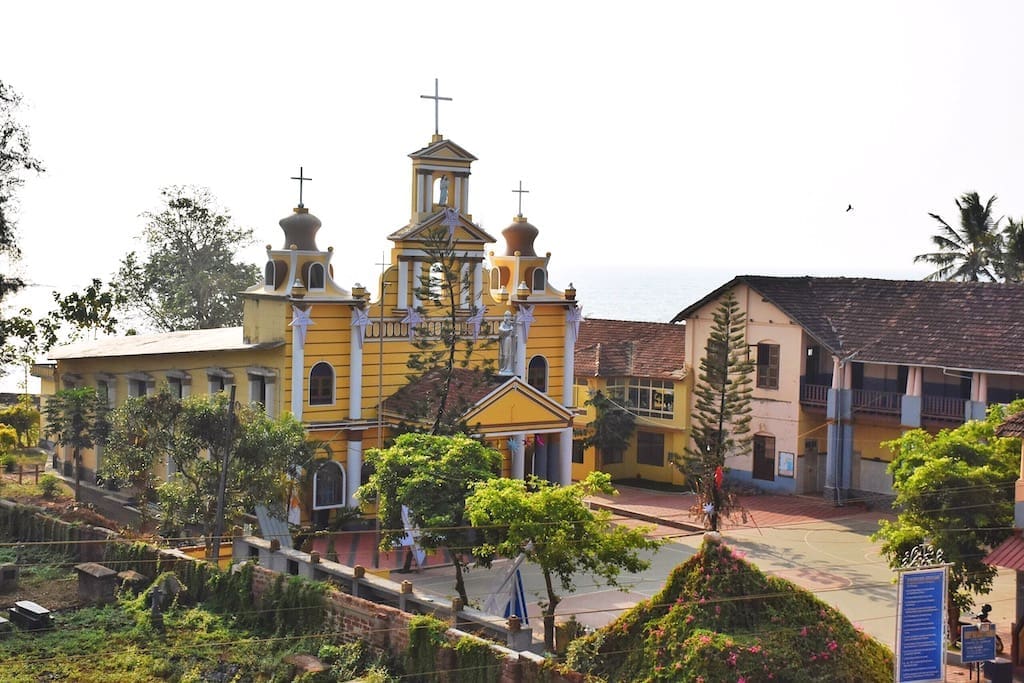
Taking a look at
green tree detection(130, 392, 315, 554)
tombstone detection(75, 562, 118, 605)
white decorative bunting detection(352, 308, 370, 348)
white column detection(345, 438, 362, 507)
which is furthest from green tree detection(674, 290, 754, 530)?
tombstone detection(75, 562, 118, 605)

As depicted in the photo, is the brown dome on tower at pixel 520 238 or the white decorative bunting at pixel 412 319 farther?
the brown dome on tower at pixel 520 238

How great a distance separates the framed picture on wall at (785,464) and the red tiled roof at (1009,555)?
48.9ft

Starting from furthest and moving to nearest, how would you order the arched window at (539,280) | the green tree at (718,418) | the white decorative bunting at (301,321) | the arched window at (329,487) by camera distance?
the arched window at (539,280) < the green tree at (718,418) < the arched window at (329,487) < the white decorative bunting at (301,321)

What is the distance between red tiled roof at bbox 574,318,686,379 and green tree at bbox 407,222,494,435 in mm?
7049

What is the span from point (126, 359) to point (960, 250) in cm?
2841

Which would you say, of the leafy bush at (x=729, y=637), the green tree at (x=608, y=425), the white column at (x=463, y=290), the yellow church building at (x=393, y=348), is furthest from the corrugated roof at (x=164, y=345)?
the leafy bush at (x=729, y=637)

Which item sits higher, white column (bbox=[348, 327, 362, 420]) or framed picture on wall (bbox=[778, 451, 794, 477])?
white column (bbox=[348, 327, 362, 420])

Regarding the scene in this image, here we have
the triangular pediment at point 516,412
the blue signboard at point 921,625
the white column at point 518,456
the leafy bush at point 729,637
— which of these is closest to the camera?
the leafy bush at point 729,637

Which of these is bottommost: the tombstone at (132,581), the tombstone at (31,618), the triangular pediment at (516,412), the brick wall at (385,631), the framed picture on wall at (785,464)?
the tombstone at (31,618)

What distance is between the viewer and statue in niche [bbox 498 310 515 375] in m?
33.4

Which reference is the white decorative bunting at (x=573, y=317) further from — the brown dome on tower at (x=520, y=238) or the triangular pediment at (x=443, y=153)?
the triangular pediment at (x=443, y=153)

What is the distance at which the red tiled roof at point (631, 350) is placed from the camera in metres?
38.9

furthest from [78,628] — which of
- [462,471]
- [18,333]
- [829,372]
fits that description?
[829,372]

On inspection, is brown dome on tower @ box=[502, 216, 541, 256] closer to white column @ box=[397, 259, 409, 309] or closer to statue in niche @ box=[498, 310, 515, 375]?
statue in niche @ box=[498, 310, 515, 375]
